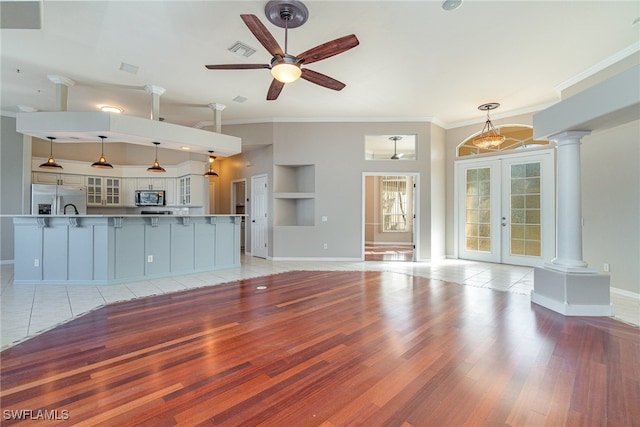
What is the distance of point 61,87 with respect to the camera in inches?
186

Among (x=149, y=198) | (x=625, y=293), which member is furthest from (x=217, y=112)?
(x=625, y=293)

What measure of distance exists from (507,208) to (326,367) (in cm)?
592

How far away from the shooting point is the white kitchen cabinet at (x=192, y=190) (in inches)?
310

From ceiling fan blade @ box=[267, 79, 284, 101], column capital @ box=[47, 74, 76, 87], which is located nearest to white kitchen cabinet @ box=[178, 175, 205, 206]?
column capital @ box=[47, 74, 76, 87]

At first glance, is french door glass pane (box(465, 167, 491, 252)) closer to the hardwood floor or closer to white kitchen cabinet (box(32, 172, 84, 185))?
the hardwood floor

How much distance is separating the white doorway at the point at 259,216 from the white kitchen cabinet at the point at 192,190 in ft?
5.38

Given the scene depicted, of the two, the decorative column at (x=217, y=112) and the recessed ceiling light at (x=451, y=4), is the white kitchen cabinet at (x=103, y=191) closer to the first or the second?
the decorative column at (x=217, y=112)

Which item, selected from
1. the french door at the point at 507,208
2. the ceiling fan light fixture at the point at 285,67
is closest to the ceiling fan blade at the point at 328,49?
the ceiling fan light fixture at the point at 285,67

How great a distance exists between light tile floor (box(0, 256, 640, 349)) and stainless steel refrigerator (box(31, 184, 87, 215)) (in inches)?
56.1

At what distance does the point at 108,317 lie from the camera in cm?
304

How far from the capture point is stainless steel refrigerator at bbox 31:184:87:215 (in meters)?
6.51

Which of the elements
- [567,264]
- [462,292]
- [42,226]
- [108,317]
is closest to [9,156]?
[42,226]

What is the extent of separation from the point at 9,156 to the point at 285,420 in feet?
27.9

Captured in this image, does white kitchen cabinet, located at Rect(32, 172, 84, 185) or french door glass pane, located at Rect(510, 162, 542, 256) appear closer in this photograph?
french door glass pane, located at Rect(510, 162, 542, 256)
